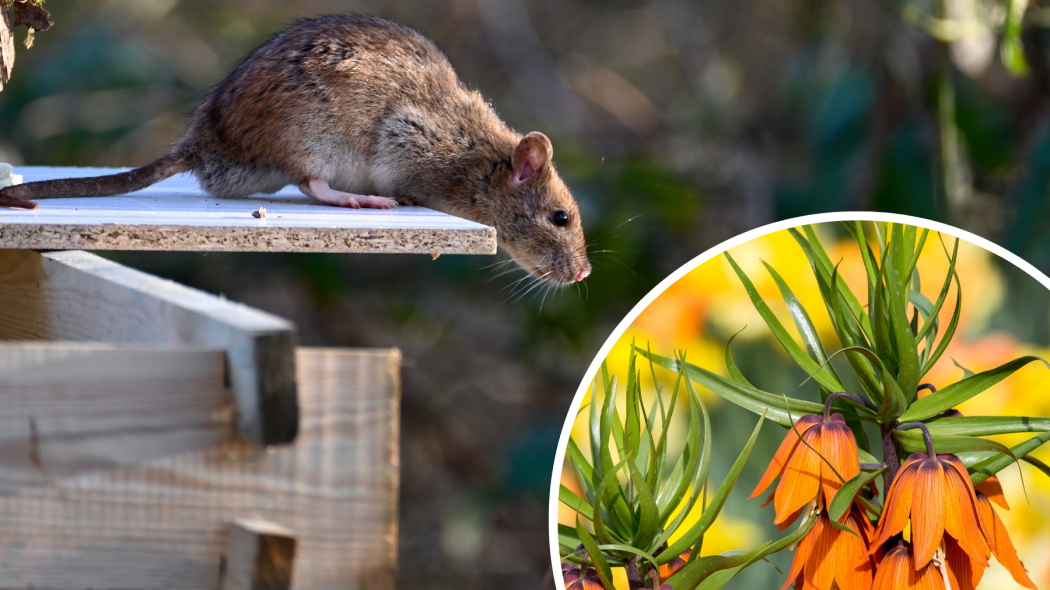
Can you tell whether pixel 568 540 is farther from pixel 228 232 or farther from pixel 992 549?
pixel 228 232

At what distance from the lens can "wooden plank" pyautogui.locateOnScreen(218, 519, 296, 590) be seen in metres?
1.07

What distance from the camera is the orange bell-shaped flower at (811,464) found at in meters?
0.80

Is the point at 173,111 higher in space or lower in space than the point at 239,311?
higher

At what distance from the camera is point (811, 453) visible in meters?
0.81

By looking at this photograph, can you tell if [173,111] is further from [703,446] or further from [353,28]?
[703,446]

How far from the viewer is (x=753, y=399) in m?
0.84

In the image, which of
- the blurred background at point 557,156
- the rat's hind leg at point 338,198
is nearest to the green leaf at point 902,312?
the rat's hind leg at point 338,198

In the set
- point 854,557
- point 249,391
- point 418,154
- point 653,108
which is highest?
point 653,108

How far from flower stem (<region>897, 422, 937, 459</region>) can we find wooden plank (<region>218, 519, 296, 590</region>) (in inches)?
24.8

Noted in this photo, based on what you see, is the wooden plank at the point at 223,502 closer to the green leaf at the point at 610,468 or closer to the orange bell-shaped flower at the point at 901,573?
the green leaf at the point at 610,468

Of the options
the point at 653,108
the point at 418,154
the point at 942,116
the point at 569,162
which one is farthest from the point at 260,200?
the point at 653,108

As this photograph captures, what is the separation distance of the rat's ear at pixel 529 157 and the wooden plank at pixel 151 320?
0.78m

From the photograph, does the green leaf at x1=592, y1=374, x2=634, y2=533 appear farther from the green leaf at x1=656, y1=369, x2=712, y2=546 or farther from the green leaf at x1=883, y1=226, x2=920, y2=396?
the green leaf at x1=883, y1=226, x2=920, y2=396

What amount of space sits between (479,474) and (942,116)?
119 inches
